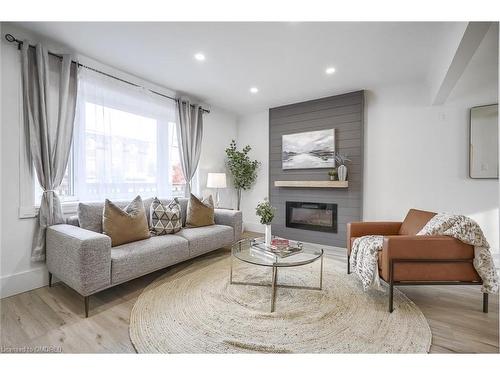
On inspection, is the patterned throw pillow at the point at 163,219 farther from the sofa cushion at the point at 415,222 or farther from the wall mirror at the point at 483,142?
the wall mirror at the point at 483,142

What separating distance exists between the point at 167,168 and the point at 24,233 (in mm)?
1882

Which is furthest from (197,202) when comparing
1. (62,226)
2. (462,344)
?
(462,344)

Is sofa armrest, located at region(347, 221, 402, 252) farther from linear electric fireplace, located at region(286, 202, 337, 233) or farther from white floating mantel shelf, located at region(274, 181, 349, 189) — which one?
linear electric fireplace, located at region(286, 202, 337, 233)

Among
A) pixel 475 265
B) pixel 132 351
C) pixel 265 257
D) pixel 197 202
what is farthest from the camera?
pixel 197 202

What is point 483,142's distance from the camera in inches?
117

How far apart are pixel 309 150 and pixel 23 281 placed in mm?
4026

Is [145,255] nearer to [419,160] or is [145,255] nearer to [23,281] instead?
[23,281]

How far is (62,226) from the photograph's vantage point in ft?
7.50

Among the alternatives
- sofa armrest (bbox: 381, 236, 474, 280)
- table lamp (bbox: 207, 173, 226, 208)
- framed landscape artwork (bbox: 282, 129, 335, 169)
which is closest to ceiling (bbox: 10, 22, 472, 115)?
framed landscape artwork (bbox: 282, 129, 335, 169)

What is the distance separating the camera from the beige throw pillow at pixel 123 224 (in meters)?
2.38

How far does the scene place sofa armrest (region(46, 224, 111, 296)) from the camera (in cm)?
186

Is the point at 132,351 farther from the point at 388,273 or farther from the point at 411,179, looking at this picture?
the point at 411,179

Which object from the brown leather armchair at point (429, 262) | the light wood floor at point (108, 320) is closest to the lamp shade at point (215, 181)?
the light wood floor at point (108, 320)

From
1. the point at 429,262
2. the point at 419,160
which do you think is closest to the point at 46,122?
the point at 429,262
